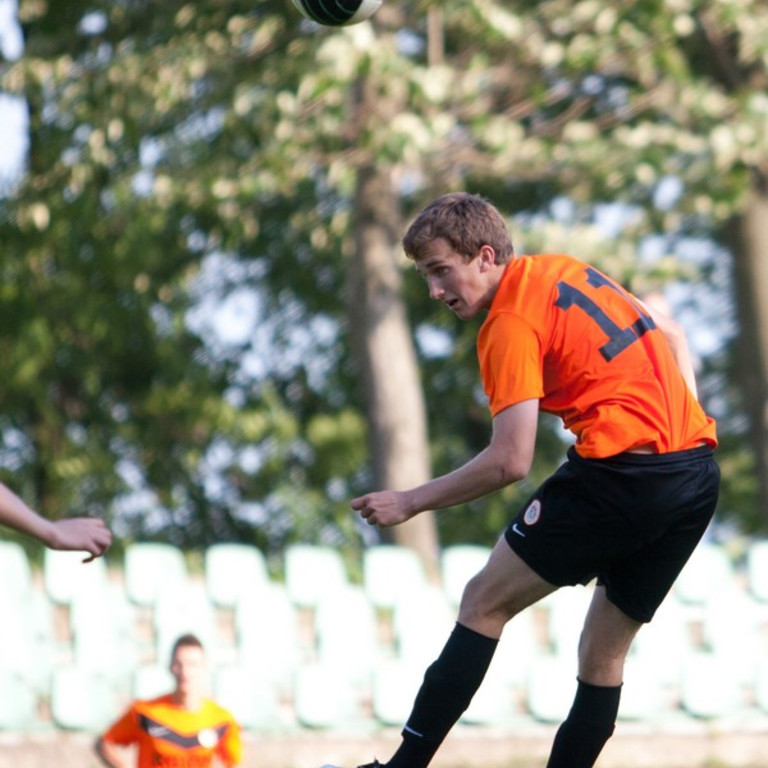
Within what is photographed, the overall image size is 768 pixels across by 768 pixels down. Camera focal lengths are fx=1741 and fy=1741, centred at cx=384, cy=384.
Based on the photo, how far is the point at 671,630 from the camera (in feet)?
38.6

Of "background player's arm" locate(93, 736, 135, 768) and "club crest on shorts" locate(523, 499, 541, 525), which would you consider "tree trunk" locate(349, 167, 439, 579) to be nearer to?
"background player's arm" locate(93, 736, 135, 768)

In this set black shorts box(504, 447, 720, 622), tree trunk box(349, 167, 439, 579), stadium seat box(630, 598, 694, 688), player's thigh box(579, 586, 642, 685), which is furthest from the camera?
tree trunk box(349, 167, 439, 579)

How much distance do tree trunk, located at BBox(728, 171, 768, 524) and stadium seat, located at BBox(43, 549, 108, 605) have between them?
8.75 meters

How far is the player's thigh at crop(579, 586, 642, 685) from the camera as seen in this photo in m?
4.98

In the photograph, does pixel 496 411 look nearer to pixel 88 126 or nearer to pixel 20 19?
pixel 88 126

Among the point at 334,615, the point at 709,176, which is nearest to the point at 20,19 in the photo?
the point at 709,176

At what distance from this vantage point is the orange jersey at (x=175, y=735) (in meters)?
7.55

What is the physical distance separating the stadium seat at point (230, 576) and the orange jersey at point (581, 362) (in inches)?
246

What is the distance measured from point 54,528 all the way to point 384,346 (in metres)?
9.90

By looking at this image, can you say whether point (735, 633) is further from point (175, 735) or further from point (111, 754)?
point (111, 754)

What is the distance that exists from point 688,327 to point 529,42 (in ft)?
32.1

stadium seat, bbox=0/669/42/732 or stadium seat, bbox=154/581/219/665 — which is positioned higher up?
stadium seat, bbox=154/581/219/665

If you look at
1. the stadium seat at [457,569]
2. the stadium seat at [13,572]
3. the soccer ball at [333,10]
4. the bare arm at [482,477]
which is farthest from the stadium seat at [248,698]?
the bare arm at [482,477]

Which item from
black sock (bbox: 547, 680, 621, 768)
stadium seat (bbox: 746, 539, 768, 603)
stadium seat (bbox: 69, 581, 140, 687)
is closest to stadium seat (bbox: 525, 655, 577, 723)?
stadium seat (bbox: 746, 539, 768, 603)
